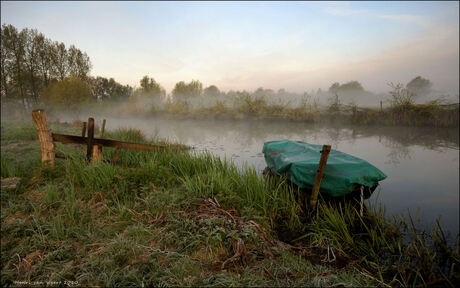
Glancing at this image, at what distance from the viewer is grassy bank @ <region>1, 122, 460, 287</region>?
6.18 ft

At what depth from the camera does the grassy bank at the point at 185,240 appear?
1884 millimetres

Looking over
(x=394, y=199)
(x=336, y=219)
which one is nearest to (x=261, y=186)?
(x=336, y=219)

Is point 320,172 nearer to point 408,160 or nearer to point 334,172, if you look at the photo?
point 334,172

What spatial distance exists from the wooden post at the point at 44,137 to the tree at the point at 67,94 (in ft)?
56.1

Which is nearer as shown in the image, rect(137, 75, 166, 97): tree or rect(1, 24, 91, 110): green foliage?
rect(1, 24, 91, 110): green foliage

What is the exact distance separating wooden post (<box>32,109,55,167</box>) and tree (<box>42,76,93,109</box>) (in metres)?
17.1

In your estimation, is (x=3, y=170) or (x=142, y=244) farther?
(x=3, y=170)

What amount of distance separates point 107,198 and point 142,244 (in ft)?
5.58

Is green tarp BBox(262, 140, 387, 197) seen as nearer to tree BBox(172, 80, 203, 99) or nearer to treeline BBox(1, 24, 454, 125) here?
treeline BBox(1, 24, 454, 125)

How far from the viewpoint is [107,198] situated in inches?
140

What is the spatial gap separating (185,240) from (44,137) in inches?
166

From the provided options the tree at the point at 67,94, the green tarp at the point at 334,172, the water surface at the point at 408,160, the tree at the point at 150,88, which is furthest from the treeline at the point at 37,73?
the green tarp at the point at 334,172

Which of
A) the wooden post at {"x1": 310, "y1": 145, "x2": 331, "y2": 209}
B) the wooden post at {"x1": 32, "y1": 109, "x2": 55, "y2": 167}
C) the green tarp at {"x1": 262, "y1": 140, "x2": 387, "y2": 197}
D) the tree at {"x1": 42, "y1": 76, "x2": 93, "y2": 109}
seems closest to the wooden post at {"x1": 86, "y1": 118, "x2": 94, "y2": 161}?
the wooden post at {"x1": 32, "y1": 109, "x2": 55, "y2": 167}

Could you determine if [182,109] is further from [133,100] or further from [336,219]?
[336,219]
